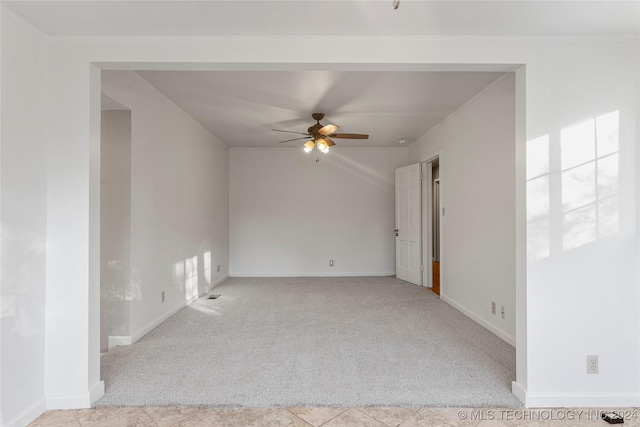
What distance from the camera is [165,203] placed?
13.3 ft

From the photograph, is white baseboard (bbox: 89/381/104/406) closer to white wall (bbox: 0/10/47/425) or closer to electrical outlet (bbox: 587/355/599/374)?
white wall (bbox: 0/10/47/425)

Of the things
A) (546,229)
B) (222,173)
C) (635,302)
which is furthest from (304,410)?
(222,173)

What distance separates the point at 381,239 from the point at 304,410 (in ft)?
16.4

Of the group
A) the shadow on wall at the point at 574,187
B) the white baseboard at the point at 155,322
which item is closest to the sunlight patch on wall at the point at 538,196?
the shadow on wall at the point at 574,187

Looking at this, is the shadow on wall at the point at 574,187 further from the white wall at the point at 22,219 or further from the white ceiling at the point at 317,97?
the white wall at the point at 22,219

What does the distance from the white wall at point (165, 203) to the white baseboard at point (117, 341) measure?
0.06 m

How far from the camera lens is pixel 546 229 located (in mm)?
2303

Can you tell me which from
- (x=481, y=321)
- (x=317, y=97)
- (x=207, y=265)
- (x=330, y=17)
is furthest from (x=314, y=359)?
(x=207, y=265)

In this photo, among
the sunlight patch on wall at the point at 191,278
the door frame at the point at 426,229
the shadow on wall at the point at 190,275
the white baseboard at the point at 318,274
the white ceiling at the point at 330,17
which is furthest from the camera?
the white baseboard at the point at 318,274

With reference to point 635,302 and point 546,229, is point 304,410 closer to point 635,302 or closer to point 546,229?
point 546,229

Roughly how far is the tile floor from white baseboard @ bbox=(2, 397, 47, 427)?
0.04 metres

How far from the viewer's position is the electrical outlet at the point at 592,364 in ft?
7.52

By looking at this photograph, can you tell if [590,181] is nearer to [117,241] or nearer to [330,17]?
[330,17]

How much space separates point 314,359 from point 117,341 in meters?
1.89
